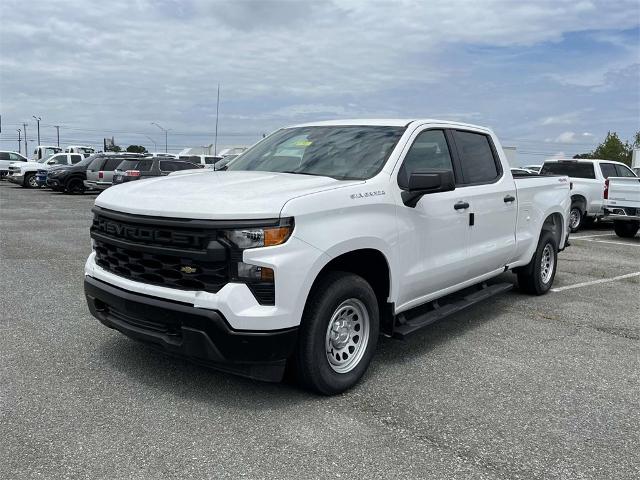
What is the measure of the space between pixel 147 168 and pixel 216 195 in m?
17.4

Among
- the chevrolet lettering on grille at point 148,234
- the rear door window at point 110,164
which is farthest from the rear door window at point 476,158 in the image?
the rear door window at point 110,164

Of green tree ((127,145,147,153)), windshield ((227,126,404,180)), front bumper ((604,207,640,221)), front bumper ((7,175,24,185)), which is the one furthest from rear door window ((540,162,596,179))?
green tree ((127,145,147,153))

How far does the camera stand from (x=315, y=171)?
4.48 meters

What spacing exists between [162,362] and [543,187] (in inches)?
184

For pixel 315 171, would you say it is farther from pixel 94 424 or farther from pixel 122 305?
pixel 94 424

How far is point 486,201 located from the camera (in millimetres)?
5320

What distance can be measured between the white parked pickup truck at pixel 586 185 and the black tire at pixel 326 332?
12.0 meters

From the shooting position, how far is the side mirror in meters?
4.05

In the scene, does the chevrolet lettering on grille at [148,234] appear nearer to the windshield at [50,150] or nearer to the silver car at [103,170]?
the silver car at [103,170]

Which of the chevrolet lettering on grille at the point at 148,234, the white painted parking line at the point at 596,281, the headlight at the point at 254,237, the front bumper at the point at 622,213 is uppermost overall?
the headlight at the point at 254,237

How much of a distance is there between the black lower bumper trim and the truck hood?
0.57 m

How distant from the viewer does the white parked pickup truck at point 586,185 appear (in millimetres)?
14523

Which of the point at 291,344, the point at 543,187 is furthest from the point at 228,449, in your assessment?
the point at 543,187

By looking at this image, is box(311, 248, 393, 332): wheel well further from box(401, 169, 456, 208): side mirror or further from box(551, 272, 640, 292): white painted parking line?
box(551, 272, 640, 292): white painted parking line
